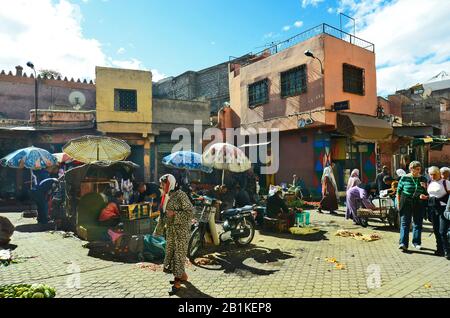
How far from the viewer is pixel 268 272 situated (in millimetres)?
5805

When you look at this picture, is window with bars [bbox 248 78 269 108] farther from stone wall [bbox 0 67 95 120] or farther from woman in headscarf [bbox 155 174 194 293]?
woman in headscarf [bbox 155 174 194 293]

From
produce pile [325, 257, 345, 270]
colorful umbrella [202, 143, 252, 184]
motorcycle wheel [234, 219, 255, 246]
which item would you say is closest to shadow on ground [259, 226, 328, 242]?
motorcycle wheel [234, 219, 255, 246]

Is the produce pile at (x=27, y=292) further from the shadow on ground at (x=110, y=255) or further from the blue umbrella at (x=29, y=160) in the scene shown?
the blue umbrella at (x=29, y=160)

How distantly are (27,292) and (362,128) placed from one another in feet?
52.4

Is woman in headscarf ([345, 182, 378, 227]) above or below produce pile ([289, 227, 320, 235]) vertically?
above

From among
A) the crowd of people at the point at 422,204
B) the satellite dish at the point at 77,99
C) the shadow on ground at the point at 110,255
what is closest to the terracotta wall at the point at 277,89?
the crowd of people at the point at 422,204

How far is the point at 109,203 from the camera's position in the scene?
8.29 metres

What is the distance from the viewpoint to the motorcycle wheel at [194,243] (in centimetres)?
654

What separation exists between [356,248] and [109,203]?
6355mm

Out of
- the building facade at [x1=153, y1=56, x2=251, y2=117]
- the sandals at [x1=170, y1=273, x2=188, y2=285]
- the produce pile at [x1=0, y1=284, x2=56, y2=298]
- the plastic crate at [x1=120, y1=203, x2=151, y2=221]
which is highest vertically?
the building facade at [x1=153, y1=56, x2=251, y2=117]

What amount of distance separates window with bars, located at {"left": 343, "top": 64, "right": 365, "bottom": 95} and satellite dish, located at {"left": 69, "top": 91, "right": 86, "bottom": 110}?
764 inches

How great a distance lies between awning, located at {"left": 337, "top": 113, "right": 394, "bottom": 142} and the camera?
1612cm

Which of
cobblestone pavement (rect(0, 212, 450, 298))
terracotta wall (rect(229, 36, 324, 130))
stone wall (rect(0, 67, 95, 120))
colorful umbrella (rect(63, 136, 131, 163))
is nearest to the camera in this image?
cobblestone pavement (rect(0, 212, 450, 298))
